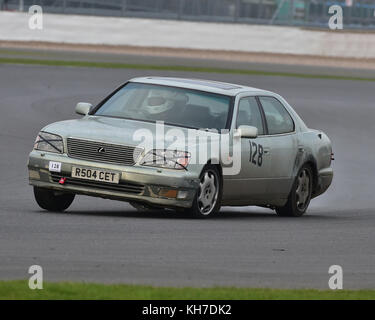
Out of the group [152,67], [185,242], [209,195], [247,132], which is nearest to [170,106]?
[247,132]

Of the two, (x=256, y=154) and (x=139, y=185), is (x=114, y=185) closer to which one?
(x=139, y=185)

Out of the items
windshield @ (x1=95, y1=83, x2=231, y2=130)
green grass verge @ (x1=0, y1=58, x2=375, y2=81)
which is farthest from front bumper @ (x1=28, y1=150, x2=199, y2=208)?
green grass verge @ (x1=0, y1=58, x2=375, y2=81)

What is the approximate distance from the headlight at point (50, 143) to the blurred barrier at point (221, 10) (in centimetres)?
3483

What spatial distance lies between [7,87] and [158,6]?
63.3 ft

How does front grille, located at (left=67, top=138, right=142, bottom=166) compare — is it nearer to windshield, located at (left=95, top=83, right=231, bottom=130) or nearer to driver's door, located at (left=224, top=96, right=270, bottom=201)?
windshield, located at (left=95, top=83, right=231, bottom=130)

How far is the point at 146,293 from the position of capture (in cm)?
725

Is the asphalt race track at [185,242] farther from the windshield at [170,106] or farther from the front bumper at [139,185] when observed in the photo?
the windshield at [170,106]

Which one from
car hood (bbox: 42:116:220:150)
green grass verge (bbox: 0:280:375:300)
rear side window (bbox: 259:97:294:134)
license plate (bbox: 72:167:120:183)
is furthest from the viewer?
rear side window (bbox: 259:97:294:134)

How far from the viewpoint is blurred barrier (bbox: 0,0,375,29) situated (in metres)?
46.3

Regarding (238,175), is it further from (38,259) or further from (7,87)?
(7,87)

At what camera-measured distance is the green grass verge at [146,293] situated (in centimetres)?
710

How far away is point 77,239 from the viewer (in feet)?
31.6

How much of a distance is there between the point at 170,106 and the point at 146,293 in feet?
18.1

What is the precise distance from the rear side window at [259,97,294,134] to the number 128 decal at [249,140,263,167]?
1.69ft
